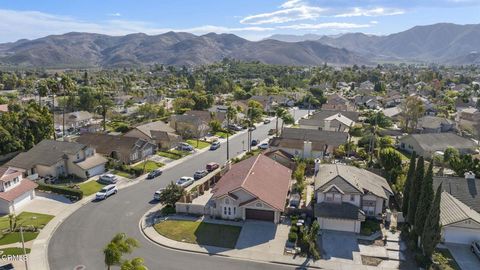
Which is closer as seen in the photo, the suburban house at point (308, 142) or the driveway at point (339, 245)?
the driveway at point (339, 245)

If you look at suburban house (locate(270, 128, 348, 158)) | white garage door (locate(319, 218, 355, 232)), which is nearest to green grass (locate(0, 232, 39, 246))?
A: white garage door (locate(319, 218, 355, 232))

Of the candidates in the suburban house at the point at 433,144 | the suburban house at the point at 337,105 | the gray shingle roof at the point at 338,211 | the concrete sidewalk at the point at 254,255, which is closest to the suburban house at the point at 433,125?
the suburban house at the point at 433,144

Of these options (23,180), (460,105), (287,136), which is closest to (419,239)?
(287,136)

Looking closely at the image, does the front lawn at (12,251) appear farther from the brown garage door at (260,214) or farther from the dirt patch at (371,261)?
the dirt patch at (371,261)

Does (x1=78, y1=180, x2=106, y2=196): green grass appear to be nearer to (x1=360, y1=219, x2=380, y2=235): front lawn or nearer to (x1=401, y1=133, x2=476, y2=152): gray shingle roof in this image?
(x1=360, y1=219, x2=380, y2=235): front lawn

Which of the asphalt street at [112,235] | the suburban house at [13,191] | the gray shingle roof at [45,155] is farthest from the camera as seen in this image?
the gray shingle roof at [45,155]

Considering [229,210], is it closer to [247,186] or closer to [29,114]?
[247,186]
